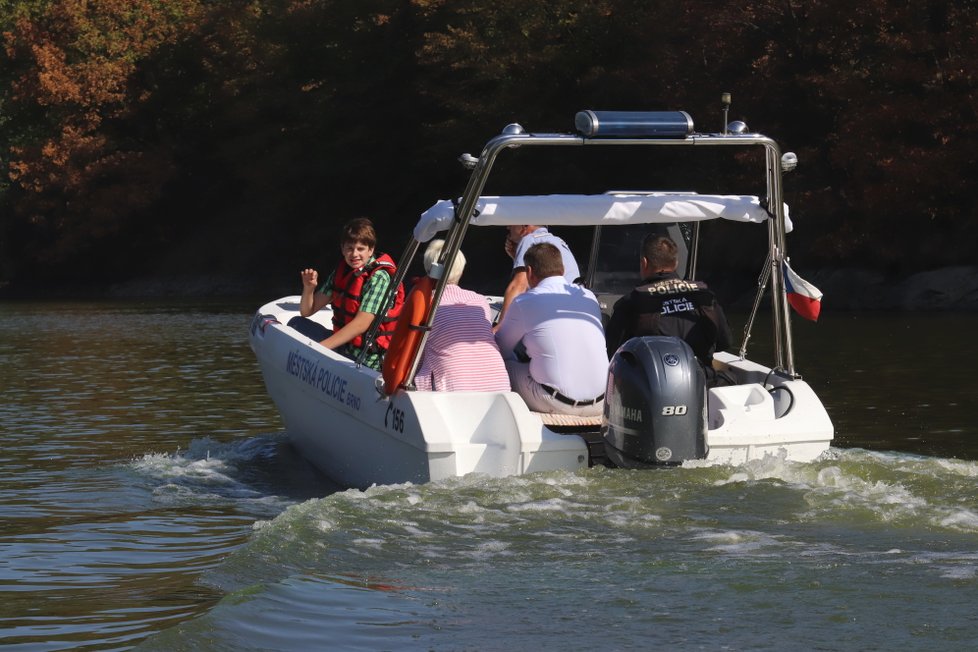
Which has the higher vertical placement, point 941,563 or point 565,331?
point 565,331

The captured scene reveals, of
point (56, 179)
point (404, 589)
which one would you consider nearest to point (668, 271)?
point (404, 589)

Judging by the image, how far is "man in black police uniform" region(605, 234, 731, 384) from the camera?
24.7 feet

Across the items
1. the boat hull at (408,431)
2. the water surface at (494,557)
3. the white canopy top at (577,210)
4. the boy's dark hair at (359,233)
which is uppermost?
the white canopy top at (577,210)

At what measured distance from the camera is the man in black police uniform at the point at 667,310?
7.54m

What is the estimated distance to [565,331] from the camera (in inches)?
293

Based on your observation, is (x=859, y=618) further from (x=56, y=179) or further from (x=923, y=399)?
(x=56, y=179)

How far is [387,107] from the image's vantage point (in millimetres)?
43750

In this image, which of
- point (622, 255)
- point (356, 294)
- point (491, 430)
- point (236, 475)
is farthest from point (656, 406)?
point (622, 255)

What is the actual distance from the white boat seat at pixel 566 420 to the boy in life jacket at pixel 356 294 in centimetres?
167

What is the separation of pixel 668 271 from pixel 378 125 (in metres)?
37.1

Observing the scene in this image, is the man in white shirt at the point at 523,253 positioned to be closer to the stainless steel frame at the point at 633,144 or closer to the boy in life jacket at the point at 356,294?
the boy in life jacket at the point at 356,294

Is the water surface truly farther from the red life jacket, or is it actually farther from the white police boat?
the red life jacket

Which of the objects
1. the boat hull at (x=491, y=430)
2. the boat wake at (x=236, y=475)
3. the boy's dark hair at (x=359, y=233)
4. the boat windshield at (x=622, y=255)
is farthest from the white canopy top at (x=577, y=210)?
the boat windshield at (x=622, y=255)

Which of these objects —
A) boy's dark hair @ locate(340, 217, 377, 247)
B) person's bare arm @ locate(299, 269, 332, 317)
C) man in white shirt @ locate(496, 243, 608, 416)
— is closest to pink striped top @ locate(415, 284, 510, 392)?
man in white shirt @ locate(496, 243, 608, 416)
